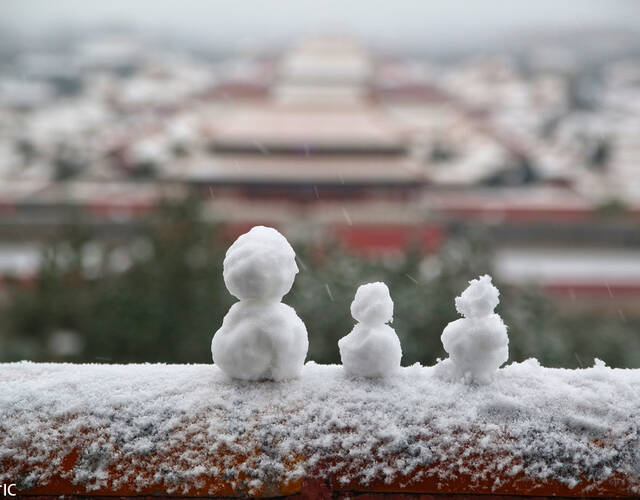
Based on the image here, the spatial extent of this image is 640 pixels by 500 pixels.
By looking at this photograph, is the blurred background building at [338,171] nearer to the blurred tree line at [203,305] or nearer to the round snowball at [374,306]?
the blurred tree line at [203,305]

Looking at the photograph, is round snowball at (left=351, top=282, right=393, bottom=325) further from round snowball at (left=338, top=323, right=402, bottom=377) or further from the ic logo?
the ic logo

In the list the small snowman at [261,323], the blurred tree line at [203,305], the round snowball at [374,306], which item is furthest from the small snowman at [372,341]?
the blurred tree line at [203,305]

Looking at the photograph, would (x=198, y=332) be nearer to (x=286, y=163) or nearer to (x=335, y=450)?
(x=335, y=450)

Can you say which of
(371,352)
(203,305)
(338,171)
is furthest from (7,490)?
(338,171)

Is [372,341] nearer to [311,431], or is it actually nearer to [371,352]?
[371,352]

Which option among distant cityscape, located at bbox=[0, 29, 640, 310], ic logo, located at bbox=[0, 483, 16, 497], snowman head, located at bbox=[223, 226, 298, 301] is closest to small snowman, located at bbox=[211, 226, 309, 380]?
snowman head, located at bbox=[223, 226, 298, 301]

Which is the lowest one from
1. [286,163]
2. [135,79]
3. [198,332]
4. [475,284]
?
[198,332]

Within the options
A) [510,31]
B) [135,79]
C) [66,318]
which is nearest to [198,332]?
[66,318]
